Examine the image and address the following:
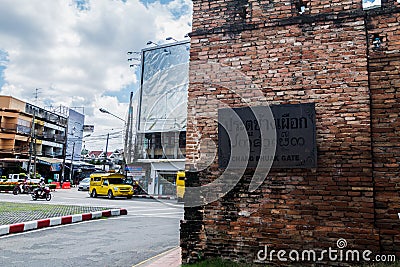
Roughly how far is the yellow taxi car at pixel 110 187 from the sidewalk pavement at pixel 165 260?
1740 cm

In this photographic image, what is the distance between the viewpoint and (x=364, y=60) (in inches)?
197

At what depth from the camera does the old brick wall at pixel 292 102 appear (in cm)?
480

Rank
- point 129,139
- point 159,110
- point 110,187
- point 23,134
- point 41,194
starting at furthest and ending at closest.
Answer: point 23,134, point 159,110, point 129,139, point 110,187, point 41,194

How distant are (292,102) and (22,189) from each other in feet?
80.8

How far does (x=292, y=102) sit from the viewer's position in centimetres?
527

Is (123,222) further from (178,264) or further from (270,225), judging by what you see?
(270,225)

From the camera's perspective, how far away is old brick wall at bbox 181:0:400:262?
189 inches

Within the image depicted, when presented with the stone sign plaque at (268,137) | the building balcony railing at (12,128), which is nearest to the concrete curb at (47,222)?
the stone sign plaque at (268,137)

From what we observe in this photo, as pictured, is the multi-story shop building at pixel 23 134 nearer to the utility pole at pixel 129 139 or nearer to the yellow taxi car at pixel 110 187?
the utility pole at pixel 129 139

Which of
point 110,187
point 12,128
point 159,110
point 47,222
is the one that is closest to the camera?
point 47,222

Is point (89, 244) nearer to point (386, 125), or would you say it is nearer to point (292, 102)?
point (292, 102)

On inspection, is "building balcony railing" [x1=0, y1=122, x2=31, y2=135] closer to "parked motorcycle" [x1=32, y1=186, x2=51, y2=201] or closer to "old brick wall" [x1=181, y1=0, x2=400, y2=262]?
"parked motorcycle" [x1=32, y1=186, x2=51, y2=201]

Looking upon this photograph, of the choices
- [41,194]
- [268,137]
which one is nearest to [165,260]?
[268,137]

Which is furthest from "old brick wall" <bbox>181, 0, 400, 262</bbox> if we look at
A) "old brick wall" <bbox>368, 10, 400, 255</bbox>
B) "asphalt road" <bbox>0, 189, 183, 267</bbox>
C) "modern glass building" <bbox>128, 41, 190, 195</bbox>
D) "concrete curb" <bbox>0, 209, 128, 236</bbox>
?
"modern glass building" <bbox>128, 41, 190, 195</bbox>
